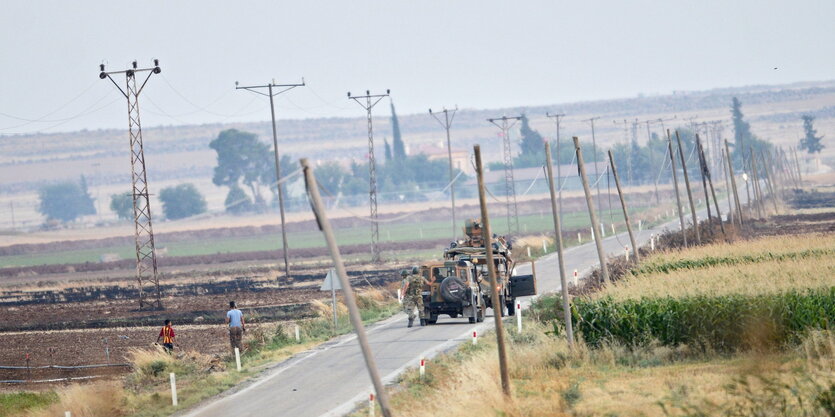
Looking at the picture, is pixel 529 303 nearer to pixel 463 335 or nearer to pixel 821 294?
pixel 463 335

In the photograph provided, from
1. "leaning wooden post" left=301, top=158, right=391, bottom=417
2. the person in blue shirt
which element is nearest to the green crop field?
the person in blue shirt

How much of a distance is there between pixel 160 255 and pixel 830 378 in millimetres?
109442

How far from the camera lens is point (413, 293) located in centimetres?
3994

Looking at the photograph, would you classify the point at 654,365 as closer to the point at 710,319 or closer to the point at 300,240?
the point at 710,319

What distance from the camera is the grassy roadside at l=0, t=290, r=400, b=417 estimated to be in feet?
92.1

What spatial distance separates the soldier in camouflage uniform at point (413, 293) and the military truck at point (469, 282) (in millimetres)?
201

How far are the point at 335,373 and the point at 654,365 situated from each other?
311 inches

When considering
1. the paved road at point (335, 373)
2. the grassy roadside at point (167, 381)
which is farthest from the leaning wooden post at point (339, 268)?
the grassy roadside at point (167, 381)

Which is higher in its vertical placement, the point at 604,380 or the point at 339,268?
the point at 339,268

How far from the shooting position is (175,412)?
27.1 m

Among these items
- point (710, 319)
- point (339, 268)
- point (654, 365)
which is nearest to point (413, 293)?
point (654, 365)

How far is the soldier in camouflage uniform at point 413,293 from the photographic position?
128ft

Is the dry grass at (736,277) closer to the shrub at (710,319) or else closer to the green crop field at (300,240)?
the shrub at (710,319)

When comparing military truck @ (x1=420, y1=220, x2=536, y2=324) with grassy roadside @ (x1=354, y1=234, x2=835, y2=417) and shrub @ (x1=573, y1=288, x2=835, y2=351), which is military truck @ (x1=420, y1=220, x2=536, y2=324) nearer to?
grassy roadside @ (x1=354, y1=234, x2=835, y2=417)
